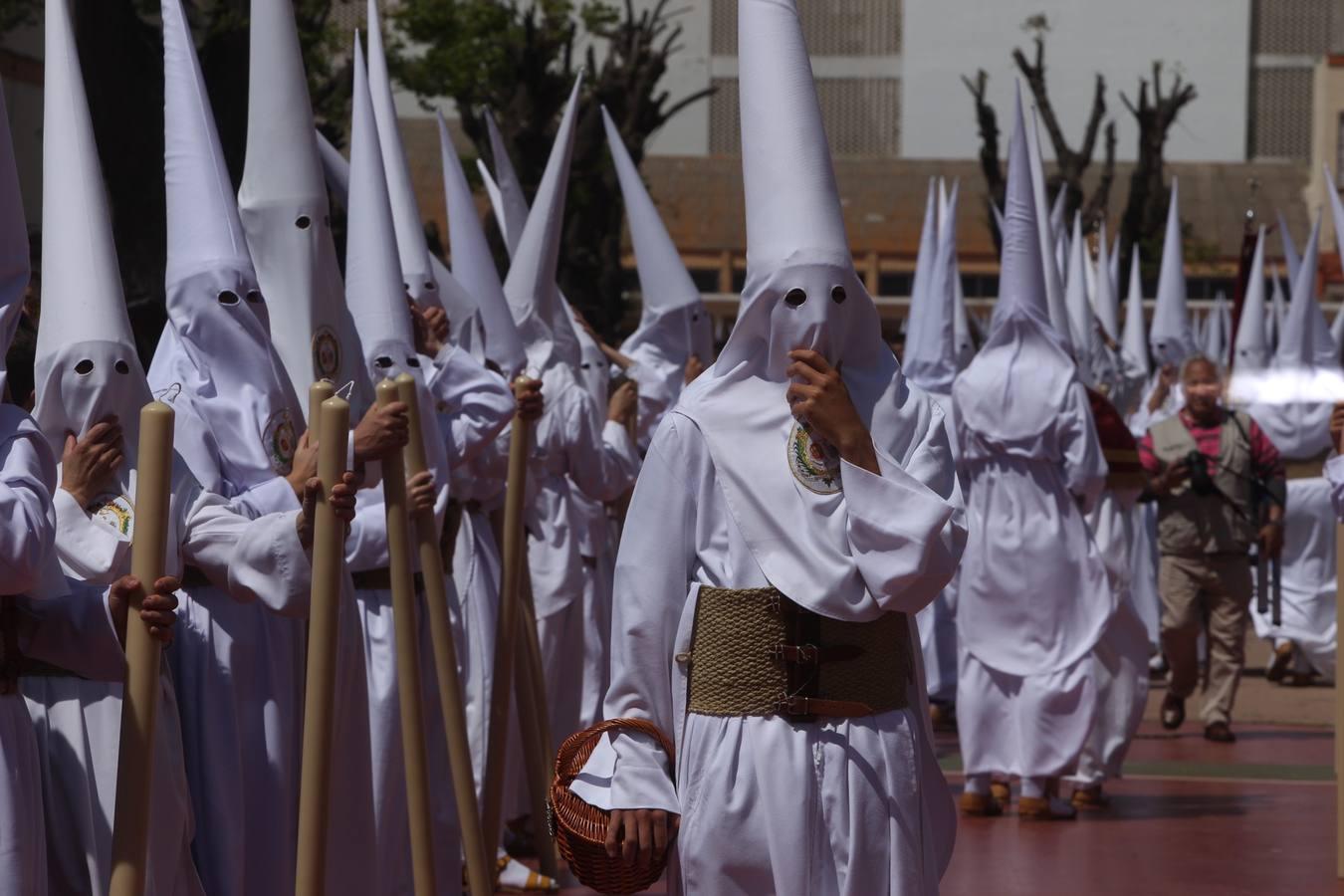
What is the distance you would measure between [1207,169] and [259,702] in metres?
41.0

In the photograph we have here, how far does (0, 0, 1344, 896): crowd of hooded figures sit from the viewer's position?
472cm

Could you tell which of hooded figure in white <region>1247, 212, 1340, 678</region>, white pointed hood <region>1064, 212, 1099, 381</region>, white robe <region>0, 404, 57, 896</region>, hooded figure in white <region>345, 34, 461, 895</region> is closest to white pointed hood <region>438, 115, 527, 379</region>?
hooded figure in white <region>345, 34, 461, 895</region>

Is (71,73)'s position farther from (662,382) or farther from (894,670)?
(662,382)

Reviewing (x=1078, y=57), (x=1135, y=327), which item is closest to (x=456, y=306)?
(x=1135, y=327)

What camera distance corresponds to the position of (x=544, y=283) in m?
10.8

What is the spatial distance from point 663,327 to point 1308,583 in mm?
6143

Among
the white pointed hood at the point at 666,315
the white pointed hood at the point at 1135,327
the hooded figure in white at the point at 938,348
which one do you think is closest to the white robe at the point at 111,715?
the white pointed hood at the point at 666,315

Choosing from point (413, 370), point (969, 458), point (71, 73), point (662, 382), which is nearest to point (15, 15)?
point (662, 382)

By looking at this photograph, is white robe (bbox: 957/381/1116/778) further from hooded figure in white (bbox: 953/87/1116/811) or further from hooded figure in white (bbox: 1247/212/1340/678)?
hooded figure in white (bbox: 1247/212/1340/678)

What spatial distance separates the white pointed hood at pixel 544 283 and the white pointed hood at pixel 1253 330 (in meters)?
10.2

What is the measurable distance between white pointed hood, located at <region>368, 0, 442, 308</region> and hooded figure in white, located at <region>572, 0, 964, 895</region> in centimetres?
377

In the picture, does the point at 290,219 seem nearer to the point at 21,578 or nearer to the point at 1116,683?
the point at 21,578

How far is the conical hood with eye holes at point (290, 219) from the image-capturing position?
6.99 meters

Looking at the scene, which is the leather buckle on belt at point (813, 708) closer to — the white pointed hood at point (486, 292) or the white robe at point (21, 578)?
the white robe at point (21, 578)
